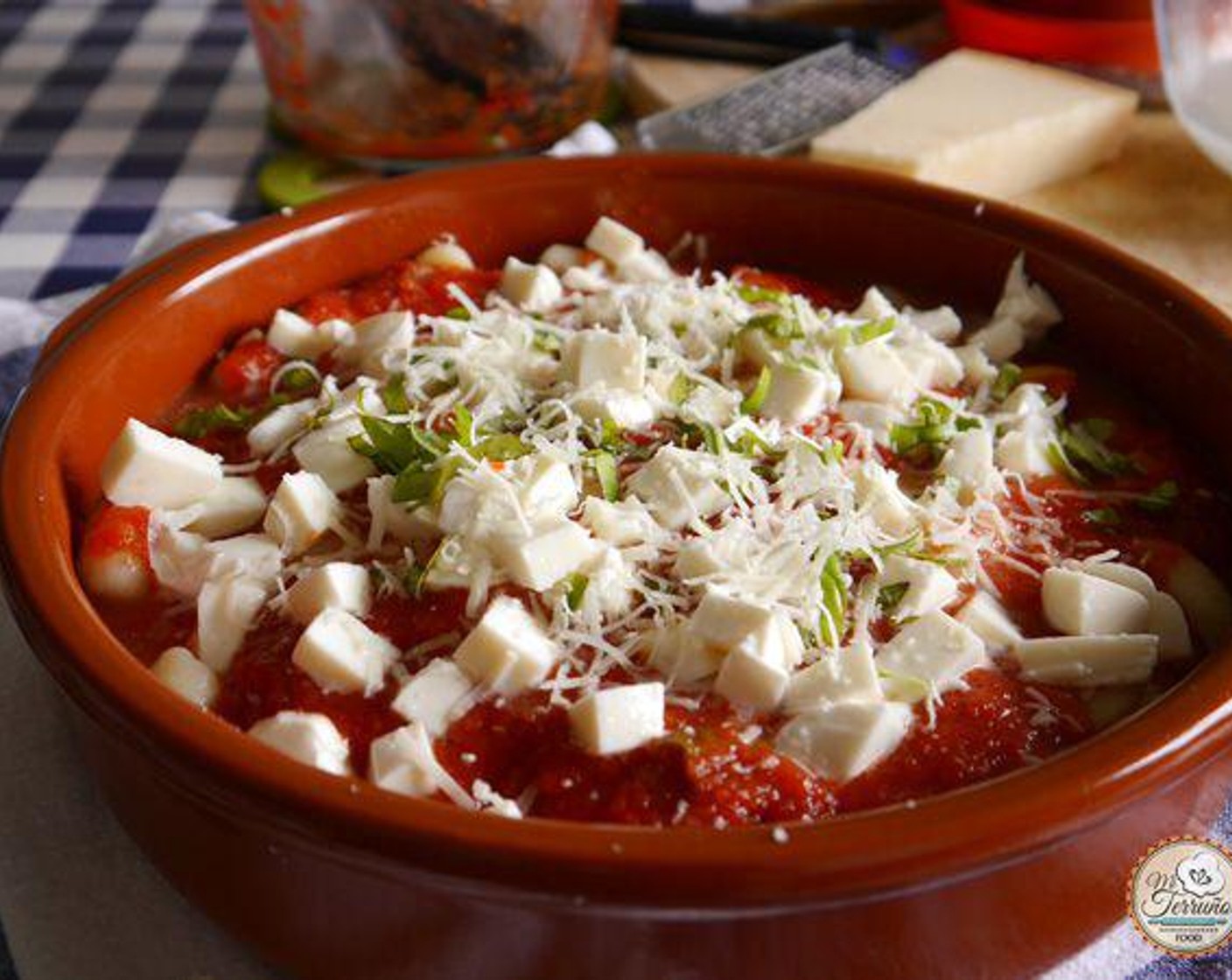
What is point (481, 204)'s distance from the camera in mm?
1955

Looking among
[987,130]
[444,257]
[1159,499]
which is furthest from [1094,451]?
[987,130]

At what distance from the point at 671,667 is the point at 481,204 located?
87cm

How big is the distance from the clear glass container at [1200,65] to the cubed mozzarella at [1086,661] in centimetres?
135

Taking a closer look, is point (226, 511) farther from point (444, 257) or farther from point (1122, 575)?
point (1122, 575)

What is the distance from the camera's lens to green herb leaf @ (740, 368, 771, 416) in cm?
156

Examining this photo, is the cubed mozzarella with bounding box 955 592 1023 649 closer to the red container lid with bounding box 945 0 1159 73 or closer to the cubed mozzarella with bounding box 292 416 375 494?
the cubed mozzarella with bounding box 292 416 375 494

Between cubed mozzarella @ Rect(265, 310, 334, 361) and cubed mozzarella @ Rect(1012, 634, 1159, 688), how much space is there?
0.86m

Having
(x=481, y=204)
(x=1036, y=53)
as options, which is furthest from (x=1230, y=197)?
(x=481, y=204)

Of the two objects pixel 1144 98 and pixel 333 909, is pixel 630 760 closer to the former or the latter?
pixel 333 909

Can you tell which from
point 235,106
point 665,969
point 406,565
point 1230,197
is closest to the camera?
point 665,969

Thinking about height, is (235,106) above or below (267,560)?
below

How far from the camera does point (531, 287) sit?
180cm

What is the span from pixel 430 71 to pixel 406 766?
5.02 feet

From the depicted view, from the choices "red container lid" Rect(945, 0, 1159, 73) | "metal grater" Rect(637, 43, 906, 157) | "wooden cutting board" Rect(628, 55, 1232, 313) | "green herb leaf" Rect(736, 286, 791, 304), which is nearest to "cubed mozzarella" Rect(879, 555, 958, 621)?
"green herb leaf" Rect(736, 286, 791, 304)
